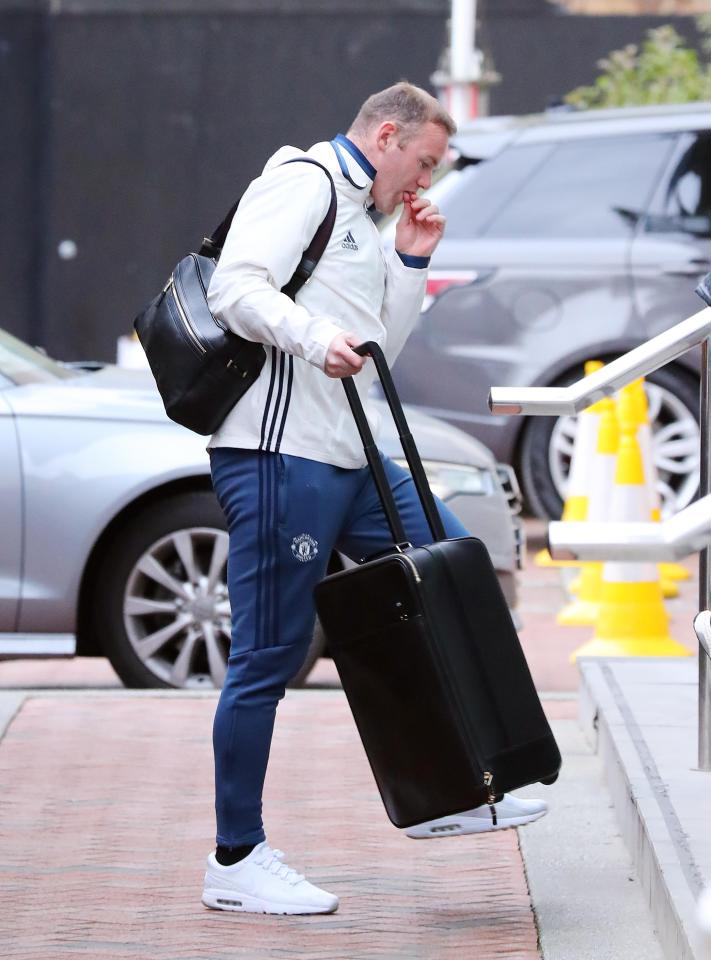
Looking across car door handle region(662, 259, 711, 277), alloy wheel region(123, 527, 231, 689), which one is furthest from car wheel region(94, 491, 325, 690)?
car door handle region(662, 259, 711, 277)

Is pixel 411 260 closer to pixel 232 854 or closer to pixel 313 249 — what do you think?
pixel 313 249

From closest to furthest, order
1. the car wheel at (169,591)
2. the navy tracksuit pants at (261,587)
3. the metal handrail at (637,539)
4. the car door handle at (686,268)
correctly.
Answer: the metal handrail at (637,539) → the navy tracksuit pants at (261,587) → the car wheel at (169,591) → the car door handle at (686,268)

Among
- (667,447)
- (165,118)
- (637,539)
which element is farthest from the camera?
(165,118)

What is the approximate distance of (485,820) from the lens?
4043mm

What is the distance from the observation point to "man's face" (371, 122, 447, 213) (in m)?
3.85

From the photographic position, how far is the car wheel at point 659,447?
915 cm

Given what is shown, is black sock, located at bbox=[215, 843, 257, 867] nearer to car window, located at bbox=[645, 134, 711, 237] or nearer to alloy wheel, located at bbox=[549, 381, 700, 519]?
alloy wheel, located at bbox=[549, 381, 700, 519]

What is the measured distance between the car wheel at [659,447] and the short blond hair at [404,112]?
5328 mm

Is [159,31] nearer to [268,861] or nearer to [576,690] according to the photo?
[576,690]

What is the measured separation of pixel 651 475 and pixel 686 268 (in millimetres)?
1538

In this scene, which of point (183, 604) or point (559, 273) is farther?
point (559, 273)

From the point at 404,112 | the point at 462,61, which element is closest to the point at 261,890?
the point at 404,112

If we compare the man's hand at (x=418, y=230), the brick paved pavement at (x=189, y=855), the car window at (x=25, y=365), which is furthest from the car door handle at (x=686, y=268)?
the man's hand at (x=418, y=230)

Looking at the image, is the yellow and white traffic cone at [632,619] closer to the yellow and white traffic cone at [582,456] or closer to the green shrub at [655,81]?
the yellow and white traffic cone at [582,456]
